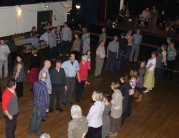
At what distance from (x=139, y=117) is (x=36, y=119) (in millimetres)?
2801

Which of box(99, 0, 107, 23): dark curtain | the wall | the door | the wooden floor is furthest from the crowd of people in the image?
box(99, 0, 107, 23): dark curtain

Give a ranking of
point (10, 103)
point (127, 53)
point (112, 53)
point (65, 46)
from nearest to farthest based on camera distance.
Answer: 1. point (10, 103)
2. point (112, 53)
3. point (127, 53)
4. point (65, 46)

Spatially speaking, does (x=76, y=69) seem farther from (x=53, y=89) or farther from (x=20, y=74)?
(x=20, y=74)

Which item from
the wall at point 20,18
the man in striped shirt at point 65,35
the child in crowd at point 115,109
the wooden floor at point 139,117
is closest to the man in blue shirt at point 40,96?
the wooden floor at point 139,117

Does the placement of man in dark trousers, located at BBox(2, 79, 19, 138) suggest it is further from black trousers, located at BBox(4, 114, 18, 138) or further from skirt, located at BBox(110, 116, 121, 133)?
skirt, located at BBox(110, 116, 121, 133)

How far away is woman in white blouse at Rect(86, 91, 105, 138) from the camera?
5363mm

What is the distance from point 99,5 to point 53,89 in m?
9.95

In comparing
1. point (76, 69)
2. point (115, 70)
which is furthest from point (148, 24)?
point (76, 69)

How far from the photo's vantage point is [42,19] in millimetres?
15266

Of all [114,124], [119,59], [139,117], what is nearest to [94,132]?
[114,124]

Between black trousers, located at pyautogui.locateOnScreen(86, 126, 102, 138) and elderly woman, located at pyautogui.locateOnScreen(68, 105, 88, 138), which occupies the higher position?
elderly woman, located at pyautogui.locateOnScreen(68, 105, 88, 138)

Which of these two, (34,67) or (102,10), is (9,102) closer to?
(34,67)

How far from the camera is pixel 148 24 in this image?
52.8 feet

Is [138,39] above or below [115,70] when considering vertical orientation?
above
